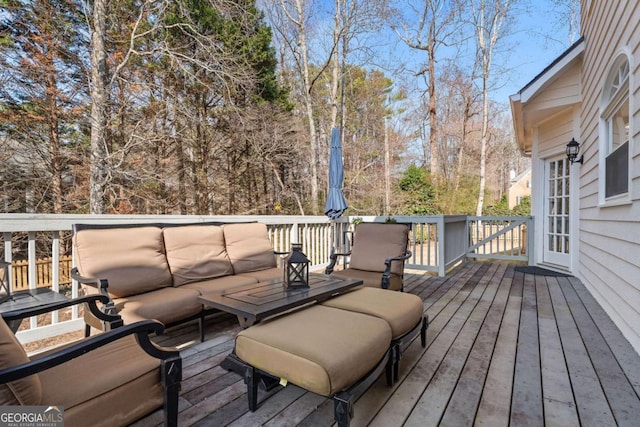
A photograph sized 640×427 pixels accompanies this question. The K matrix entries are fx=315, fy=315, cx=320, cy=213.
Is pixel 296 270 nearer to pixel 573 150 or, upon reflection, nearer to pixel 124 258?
pixel 124 258

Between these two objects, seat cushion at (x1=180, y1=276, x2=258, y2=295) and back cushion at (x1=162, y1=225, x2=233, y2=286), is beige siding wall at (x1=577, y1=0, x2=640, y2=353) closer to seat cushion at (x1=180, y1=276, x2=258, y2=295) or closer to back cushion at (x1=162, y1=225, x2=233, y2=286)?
seat cushion at (x1=180, y1=276, x2=258, y2=295)

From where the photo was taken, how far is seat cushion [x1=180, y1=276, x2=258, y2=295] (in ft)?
9.25

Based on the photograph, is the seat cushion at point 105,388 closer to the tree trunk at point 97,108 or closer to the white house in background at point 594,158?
the white house in background at point 594,158

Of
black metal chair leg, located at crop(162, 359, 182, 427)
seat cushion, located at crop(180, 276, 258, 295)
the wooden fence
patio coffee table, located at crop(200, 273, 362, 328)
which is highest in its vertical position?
patio coffee table, located at crop(200, 273, 362, 328)

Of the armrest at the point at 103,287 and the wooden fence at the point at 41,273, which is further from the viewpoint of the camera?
the wooden fence at the point at 41,273

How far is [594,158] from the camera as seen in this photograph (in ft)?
13.4

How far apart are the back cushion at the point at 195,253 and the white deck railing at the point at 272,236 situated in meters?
0.48

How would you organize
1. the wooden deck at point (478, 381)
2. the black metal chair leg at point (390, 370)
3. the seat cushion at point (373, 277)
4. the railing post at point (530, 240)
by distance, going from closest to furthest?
the wooden deck at point (478, 381) → the black metal chair leg at point (390, 370) → the seat cushion at point (373, 277) → the railing post at point (530, 240)

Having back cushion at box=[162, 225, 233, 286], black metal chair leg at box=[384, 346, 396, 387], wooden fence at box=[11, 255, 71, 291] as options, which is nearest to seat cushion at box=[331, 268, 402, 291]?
back cushion at box=[162, 225, 233, 286]

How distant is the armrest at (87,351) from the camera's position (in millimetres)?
1036

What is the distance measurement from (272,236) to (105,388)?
3.54 m

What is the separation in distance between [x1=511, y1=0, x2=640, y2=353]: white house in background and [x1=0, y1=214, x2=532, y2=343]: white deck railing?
2.97ft

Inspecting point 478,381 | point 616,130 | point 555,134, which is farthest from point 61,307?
point 555,134

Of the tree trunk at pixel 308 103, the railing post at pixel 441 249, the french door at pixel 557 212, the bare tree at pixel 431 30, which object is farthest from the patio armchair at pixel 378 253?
the bare tree at pixel 431 30
